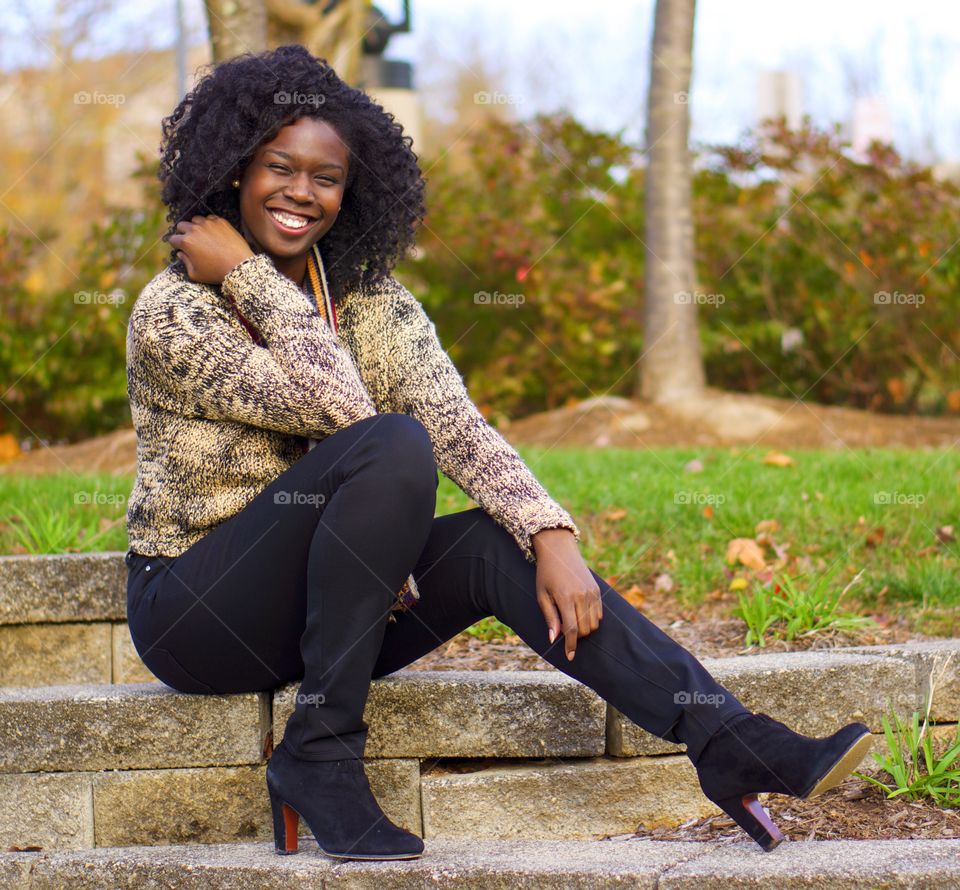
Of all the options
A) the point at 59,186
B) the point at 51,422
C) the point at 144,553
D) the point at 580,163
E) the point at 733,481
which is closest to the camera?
the point at 144,553

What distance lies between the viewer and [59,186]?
67.9 feet

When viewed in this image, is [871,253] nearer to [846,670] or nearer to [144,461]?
[846,670]

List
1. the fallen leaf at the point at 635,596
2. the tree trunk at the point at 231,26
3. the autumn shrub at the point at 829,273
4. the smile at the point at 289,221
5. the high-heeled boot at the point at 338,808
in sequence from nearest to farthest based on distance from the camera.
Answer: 1. the high-heeled boot at the point at 338,808
2. the smile at the point at 289,221
3. the fallen leaf at the point at 635,596
4. the tree trunk at the point at 231,26
5. the autumn shrub at the point at 829,273

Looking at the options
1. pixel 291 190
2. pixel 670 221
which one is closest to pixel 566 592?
pixel 291 190

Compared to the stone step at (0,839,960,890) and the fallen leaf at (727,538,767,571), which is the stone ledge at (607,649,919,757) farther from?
the fallen leaf at (727,538,767,571)

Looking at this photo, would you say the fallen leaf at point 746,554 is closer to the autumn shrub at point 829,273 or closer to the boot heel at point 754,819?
the boot heel at point 754,819

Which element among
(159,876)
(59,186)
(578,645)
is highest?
(59,186)

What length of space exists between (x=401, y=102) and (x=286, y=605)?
5.68m

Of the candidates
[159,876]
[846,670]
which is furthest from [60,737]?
[846,670]

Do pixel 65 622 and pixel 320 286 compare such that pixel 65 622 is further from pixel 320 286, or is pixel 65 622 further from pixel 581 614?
pixel 581 614

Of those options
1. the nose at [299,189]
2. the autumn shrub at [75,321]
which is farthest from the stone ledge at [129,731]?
the autumn shrub at [75,321]

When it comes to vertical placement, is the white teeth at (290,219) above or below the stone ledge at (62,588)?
above

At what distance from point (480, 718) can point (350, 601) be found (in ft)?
1.54

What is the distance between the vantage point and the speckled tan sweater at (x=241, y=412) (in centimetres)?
226
